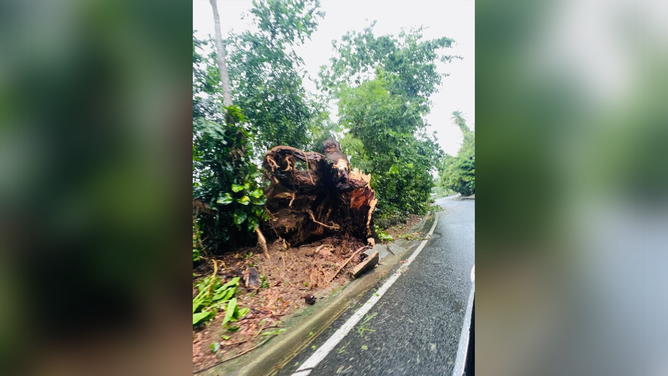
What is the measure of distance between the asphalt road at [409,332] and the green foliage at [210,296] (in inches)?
29.2

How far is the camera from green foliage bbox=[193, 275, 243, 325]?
153 centimetres

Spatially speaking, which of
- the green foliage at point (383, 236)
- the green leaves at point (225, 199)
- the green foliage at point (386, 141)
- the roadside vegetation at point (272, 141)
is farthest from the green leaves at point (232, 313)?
the green foliage at point (386, 141)

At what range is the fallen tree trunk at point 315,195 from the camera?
2895mm

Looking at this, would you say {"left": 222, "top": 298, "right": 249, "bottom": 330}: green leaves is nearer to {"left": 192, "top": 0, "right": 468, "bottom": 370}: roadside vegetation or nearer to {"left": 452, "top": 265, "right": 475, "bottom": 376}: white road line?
{"left": 192, "top": 0, "right": 468, "bottom": 370}: roadside vegetation

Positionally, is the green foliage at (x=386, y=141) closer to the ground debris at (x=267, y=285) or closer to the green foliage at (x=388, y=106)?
the green foliage at (x=388, y=106)

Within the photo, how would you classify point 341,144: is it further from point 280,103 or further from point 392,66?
point 392,66

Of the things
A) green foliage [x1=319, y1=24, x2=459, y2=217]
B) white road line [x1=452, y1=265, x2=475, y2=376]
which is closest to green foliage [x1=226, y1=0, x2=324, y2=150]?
green foliage [x1=319, y1=24, x2=459, y2=217]
